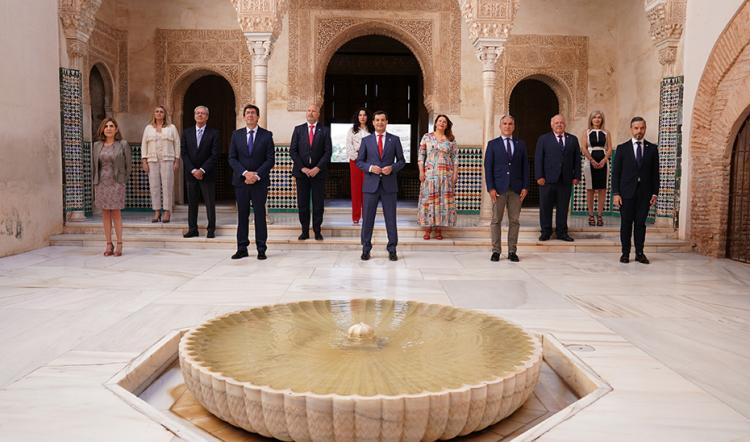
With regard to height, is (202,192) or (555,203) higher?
(202,192)

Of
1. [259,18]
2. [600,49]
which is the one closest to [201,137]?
[259,18]

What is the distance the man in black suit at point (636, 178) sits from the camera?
537 cm

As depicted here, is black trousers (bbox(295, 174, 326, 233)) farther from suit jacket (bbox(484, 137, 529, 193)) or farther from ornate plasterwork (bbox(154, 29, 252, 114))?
ornate plasterwork (bbox(154, 29, 252, 114))

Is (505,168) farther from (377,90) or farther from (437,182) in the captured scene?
(377,90)

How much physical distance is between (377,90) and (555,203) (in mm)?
6752

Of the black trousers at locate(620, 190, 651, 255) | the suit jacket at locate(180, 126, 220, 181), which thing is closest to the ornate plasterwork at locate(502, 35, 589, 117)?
the black trousers at locate(620, 190, 651, 255)

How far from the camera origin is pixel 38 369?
2.49 m

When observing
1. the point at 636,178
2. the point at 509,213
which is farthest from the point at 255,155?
the point at 636,178

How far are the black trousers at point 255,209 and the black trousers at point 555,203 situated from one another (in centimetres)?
289

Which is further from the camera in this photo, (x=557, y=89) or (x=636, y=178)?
(x=557, y=89)

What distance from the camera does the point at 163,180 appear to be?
23.8 ft

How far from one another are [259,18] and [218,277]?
359 centimetres

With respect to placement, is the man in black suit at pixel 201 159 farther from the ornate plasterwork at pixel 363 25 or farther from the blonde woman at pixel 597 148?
the blonde woman at pixel 597 148

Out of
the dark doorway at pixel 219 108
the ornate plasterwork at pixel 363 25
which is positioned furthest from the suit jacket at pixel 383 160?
the dark doorway at pixel 219 108
